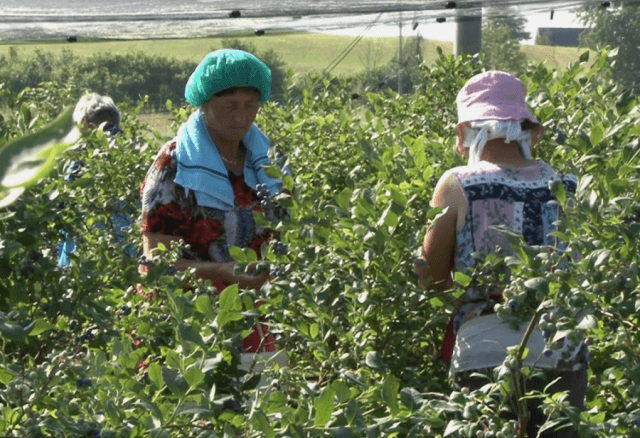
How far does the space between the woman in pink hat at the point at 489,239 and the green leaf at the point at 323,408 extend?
923 millimetres

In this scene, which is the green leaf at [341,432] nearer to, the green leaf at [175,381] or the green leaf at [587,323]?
the green leaf at [175,381]

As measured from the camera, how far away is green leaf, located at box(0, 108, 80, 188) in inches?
15.3

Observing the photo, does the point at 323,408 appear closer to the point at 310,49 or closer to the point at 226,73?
the point at 226,73

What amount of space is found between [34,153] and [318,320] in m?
1.81

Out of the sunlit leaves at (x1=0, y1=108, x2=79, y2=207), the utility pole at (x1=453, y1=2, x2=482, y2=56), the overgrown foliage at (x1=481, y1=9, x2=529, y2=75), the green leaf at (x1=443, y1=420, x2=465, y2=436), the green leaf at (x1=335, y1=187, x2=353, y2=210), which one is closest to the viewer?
the sunlit leaves at (x1=0, y1=108, x2=79, y2=207)

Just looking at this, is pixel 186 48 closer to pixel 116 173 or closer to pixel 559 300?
pixel 116 173

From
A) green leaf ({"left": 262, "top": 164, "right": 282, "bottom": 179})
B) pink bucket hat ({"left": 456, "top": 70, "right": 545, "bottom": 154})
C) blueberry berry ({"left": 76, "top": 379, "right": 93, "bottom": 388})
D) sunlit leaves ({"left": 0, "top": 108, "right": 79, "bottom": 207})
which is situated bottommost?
blueberry berry ({"left": 76, "top": 379, "right": 93, "bottom": 388})

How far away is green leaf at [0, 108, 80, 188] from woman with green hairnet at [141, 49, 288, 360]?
274cm

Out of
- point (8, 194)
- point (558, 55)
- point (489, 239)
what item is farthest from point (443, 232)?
point (558, 55)

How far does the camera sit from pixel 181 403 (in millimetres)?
1459

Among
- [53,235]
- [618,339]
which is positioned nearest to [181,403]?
[618,339]

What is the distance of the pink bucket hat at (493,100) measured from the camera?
8.52 ft

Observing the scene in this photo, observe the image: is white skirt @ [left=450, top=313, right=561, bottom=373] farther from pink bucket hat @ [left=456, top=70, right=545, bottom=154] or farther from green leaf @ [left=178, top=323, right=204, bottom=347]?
green leaf @ [left=178, top=323, right=204, bottom=347]

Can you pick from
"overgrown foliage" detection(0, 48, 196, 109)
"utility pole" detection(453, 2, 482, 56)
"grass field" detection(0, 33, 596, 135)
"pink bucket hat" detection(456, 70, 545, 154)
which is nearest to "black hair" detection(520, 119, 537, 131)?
"pink bucket hat" detection(456, 70, 545, 154)
